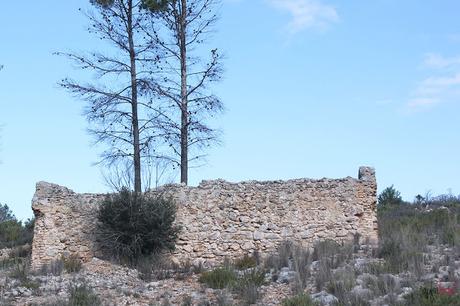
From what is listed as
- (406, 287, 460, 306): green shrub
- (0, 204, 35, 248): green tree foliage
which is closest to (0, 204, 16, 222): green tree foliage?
(0, 204, 35, 248): green tree foliage

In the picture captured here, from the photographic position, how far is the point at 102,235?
21547 mm

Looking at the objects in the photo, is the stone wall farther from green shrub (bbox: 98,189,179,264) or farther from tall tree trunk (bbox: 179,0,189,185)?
tall tree trunk (bbox: 179,0,189,185)

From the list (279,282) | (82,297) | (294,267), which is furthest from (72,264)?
(294,267)

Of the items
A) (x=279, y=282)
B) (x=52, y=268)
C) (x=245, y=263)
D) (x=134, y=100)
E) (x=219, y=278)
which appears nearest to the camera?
(x=279, y=282)

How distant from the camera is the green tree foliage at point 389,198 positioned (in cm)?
3188

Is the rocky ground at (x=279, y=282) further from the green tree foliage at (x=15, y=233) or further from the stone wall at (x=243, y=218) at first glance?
the green tree foliage at (x=15, y=233)

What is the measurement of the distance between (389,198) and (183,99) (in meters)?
11.7

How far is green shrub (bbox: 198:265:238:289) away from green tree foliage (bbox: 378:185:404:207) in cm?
1395

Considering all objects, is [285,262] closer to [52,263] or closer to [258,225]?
[258,225]

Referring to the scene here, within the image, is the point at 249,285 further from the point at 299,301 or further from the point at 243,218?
the point at 243,218

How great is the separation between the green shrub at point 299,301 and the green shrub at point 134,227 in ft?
19.0

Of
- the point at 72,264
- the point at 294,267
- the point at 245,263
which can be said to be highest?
the point at 72,264

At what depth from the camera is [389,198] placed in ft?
108

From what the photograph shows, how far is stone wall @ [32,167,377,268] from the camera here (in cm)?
2161
